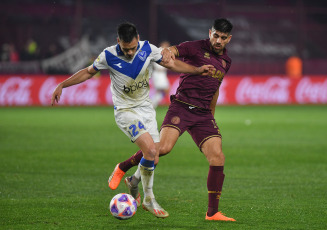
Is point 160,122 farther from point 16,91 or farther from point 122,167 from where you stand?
point 122,167

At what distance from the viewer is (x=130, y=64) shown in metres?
6.64

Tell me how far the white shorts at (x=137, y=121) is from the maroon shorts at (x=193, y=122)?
33cm

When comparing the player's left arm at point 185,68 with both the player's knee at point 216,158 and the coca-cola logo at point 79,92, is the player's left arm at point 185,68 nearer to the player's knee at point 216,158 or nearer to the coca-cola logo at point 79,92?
the player's knee at point 216,158

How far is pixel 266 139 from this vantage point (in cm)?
1454

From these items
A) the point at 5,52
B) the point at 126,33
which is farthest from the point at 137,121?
the point at 5,52

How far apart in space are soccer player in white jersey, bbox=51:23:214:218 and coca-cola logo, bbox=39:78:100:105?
1772 cm

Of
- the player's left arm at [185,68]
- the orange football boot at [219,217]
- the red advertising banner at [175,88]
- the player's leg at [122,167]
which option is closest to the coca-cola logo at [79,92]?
the red advertising banner at [175,88]

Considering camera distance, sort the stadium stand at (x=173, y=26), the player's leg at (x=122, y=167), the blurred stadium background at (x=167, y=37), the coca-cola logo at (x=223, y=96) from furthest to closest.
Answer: the stadium stand at (x=173, y=26) → the coca-cola logo at (x=223, y=96) → the blurred stadium background at (x=167, y=37) → the player's leg at (x=122, y=167)

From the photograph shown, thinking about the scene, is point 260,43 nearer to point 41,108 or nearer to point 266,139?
point 41,108

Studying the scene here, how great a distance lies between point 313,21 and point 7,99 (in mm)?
17440

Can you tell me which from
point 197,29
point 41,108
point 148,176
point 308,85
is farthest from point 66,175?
point 197,29

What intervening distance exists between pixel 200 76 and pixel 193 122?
0.56 metres

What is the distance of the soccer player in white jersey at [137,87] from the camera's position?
6.61 metres

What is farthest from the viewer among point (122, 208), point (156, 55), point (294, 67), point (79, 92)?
point (294, 67)
